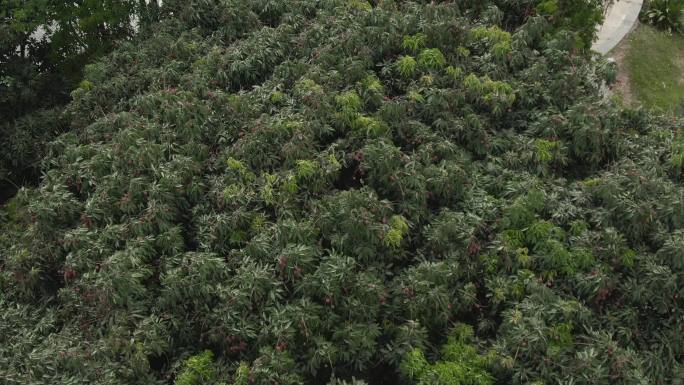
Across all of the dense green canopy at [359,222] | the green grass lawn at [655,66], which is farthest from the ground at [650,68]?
the dense green canopy at [359,222]

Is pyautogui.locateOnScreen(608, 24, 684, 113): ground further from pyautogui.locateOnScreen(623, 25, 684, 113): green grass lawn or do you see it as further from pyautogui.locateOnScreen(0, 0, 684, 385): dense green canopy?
pyautogui.locateOnScreen(0, 0, 684, 385): dense green canopy

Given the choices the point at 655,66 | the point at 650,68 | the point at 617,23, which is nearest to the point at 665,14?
the point at 617,23

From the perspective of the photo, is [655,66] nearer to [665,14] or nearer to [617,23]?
[617,23]

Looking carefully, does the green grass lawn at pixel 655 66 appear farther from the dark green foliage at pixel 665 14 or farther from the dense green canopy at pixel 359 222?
the dense green canopy at pixel 359 222

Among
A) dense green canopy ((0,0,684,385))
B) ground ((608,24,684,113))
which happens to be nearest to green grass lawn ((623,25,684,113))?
ground ((608,24,684,113))

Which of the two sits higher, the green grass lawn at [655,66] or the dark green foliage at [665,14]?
the dark green foliage at [665,14]
